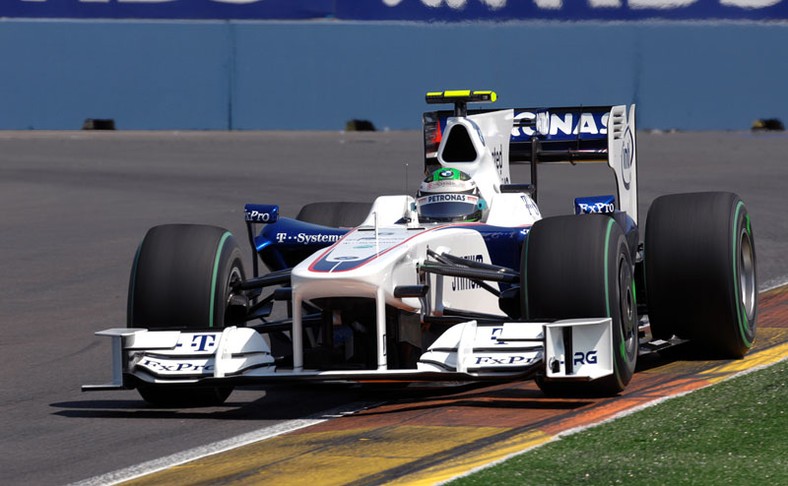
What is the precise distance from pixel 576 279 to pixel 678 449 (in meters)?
1.48

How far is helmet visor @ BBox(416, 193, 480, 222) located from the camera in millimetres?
9734

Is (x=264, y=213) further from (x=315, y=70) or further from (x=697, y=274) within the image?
(x=315, y=70)

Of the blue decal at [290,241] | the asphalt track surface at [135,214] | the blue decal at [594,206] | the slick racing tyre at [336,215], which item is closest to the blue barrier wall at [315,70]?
the asphalt track surface at [135,214]

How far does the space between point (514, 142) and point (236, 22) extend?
62.1 ft

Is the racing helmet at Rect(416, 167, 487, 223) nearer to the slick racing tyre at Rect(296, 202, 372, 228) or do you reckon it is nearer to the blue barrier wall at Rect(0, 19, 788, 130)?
the slick racing tyre at Rect(296, 202, 372, 228)

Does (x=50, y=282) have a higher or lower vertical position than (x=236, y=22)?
lower

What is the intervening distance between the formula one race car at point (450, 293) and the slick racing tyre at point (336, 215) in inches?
47.1

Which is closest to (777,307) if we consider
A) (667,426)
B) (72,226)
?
(667,426)

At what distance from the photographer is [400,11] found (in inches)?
1161

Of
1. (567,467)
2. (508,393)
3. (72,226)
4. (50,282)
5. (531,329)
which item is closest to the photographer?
(567,467)

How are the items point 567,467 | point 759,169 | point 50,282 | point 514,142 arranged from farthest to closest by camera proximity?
point 759,169 < point 50,282 < point 514,142 < point 567,467

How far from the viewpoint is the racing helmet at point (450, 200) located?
9742 millimetres

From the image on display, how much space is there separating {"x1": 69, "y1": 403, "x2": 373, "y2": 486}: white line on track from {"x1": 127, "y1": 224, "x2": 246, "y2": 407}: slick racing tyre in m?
0.74

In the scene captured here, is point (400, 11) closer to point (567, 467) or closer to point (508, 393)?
point (508, 393)
